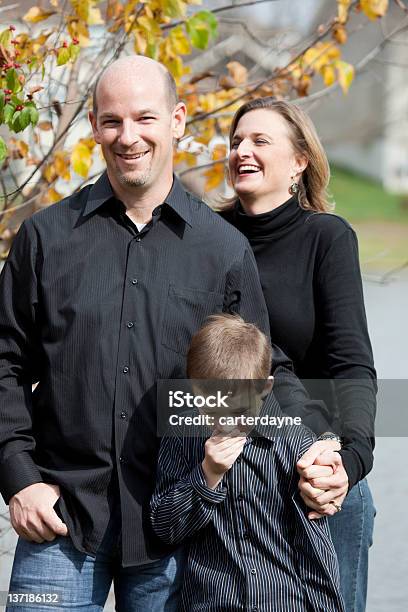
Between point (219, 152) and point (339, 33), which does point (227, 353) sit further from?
point (339, 33)

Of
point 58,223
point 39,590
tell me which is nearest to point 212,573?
point 39,590

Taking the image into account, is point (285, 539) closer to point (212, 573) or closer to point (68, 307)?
point (212, 573)

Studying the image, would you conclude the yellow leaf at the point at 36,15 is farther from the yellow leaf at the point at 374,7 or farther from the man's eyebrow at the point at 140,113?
the man's eyebrow at the point at 140,113

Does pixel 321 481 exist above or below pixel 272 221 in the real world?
below

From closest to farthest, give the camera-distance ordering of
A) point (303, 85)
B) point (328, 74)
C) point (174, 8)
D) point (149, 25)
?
point (174, 8) < point (149, 25) < point (328, 74) < point (303, 85)

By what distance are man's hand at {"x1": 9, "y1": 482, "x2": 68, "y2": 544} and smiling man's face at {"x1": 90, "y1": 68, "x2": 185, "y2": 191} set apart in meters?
0.81

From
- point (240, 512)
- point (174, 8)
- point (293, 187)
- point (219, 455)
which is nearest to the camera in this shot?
point (219, 455)

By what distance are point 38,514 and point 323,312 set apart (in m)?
0.94

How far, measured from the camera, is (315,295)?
125 inches

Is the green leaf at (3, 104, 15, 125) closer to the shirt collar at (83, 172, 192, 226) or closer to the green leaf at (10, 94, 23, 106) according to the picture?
the green leaf at (10, 94, 23, 106)

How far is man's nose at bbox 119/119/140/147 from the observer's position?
286 cm

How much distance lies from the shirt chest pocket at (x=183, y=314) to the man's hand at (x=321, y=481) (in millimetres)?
423

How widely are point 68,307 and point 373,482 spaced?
5.03m

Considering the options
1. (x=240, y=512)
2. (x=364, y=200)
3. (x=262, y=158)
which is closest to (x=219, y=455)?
(x=240, y=512)
